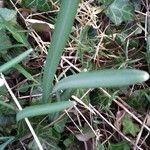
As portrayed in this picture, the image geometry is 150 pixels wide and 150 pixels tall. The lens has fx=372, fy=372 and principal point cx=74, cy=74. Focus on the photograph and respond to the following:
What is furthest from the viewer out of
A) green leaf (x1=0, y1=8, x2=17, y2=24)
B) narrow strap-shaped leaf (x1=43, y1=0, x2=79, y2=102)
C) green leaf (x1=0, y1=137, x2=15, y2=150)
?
green leaf (x1=0, y1=8, x2=17, y2=24)

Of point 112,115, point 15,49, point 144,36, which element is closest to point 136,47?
point 144,36

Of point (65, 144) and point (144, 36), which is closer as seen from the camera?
point (65, 144)

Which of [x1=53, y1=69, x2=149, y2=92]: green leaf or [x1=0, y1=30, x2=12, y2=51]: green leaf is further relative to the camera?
[x1=0, y1=30, x2=12, y2=51]: green leaf

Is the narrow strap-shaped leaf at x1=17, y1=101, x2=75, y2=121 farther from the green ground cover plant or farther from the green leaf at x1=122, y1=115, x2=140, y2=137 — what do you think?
the green leaf at x1=122, y1=115, x2=140, y2=137

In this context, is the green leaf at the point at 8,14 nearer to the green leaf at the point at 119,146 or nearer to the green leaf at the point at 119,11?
the green leaf at the point at 119,11

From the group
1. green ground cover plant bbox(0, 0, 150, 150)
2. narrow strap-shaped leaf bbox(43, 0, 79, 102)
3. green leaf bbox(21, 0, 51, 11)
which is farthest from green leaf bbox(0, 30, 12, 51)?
narrow strap-shaped leaf bbox(43, 0, 79, 102)

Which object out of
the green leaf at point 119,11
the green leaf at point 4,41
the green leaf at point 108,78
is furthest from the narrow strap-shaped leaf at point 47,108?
the green leaf at point 119,11

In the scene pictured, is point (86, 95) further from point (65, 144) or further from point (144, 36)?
point (144, 36)
